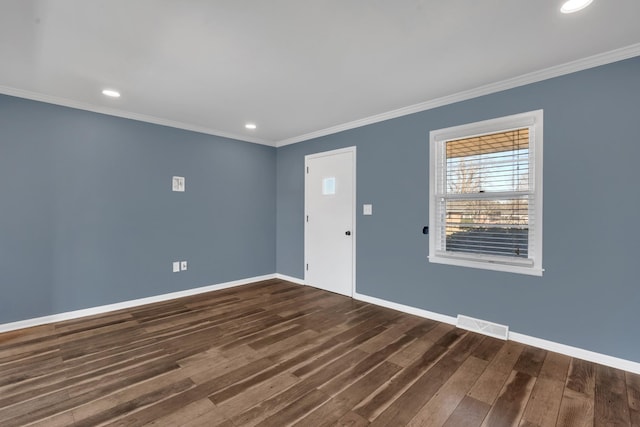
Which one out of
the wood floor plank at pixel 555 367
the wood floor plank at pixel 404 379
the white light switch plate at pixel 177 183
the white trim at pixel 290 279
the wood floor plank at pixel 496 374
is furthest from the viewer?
the white trim at pixel 290 279

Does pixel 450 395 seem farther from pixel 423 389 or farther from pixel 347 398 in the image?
pixel 347 398

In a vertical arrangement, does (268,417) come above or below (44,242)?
below

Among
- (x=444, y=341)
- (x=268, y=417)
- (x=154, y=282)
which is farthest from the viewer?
(x=154, y=282)

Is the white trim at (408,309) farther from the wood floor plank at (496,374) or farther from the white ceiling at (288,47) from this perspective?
the white ceiling at (288,47)

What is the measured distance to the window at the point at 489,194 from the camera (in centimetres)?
272

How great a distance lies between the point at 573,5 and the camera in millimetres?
1740

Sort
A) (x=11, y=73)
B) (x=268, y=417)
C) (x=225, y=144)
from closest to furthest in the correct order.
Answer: (x=268, y=417), (x=11, y=73), (x=225, y=144)

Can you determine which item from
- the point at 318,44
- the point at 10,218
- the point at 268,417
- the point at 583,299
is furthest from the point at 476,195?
the point at 10,218

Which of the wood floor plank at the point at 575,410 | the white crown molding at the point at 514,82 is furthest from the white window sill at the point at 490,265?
the white crown molding at the point at 514,82

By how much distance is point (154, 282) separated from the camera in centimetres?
395

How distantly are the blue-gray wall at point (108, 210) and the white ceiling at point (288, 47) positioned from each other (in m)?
0.51

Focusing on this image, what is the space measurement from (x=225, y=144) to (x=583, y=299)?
15.2 ft

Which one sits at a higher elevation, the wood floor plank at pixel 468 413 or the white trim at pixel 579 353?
the white trim at pixel 579 353

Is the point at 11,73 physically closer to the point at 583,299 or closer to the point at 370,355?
the point at 370,355
